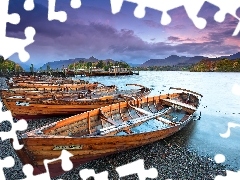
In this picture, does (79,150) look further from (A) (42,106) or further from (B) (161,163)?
(A) (42,106)

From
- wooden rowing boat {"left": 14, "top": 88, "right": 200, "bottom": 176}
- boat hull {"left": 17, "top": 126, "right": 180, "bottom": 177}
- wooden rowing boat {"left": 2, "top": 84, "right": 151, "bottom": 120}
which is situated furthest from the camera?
wooden rowing boat {"left": 2, "top": 84, "right": 151, "bottom": 120}

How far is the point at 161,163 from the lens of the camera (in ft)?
40.3

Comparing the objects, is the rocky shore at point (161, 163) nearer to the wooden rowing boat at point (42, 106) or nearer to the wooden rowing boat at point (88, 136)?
the wooden rowing boat at point (88, 136)

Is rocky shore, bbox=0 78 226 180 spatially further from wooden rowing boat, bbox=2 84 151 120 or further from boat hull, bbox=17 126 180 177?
wooden rowing boat, bbox=2 84 151 120

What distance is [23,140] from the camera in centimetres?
847

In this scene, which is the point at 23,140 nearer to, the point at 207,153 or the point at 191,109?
the point at 207,153

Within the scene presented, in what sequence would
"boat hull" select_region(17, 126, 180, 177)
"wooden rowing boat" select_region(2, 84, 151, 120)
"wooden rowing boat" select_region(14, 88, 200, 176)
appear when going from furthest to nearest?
"wooden rowing boat" select_region(2, 84, 151, 120) < "wooden rowing boat" select_region(14, 88, 200, 176) < "boat hull" select_region(17, 126, 180, 177)

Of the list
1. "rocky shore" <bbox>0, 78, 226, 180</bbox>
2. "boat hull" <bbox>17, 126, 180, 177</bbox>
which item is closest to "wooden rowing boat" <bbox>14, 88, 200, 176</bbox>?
"boat hull" <bbox>17, 126, 180, 177</bbox>

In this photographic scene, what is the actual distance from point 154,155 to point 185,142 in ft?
12.8

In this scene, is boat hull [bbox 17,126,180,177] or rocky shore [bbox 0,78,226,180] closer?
boat hull [bbox 17,126,180,177]

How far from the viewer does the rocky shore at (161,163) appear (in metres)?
10.6

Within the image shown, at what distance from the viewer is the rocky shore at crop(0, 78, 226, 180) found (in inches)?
416

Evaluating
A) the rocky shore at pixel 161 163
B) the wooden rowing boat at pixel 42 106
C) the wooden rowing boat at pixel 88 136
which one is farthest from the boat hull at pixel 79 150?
the wooden rowing boat at pixel 42 106

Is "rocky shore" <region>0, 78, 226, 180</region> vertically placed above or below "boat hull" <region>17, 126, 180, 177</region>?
below
